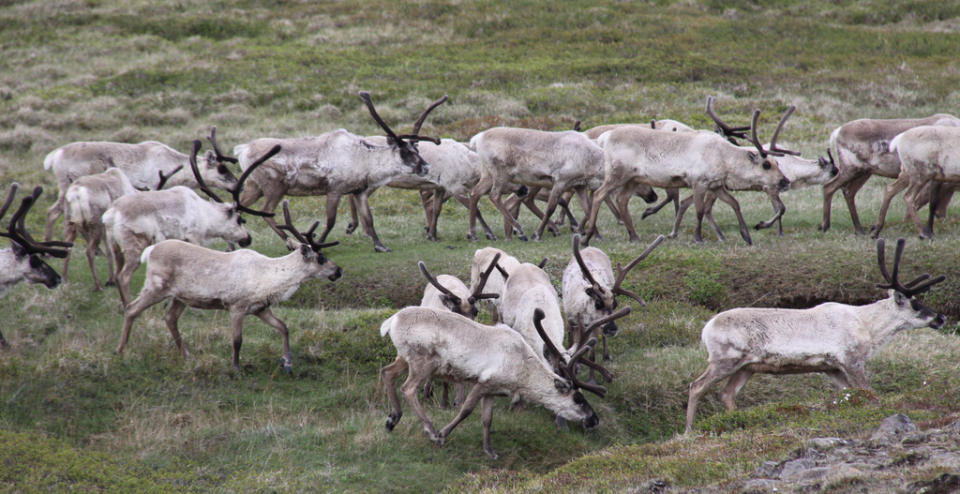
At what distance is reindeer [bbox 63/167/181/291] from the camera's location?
1388cm

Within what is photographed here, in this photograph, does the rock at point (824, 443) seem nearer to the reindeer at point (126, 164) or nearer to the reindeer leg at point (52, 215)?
the reindeer at point (126, 164)

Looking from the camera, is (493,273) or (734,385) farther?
(493,273)

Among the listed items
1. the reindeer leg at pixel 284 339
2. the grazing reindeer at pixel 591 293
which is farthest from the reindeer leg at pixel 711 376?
the reindeer leg at pixel 284 339

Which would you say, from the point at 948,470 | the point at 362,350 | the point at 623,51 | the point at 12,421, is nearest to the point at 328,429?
the point at 362,350

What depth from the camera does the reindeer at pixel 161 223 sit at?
1272 centimetres

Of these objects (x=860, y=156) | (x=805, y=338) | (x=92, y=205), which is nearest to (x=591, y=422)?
(x=805, y=338)

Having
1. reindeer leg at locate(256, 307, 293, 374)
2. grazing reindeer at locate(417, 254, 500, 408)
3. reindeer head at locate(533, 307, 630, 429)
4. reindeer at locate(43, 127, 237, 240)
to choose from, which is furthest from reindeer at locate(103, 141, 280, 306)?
reindeer head at locate(533, 307, 630, 429)

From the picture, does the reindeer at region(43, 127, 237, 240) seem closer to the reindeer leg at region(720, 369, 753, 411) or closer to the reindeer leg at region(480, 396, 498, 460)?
the reindeer leg at region(480, 396, 498, 460)

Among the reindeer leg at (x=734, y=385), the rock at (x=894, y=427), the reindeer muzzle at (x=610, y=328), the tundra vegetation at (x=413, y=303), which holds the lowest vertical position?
the tundra vegetation at (x=413, y=303)

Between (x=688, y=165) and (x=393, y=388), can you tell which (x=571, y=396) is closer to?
(x=393, y=388)

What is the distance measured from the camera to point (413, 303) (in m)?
13.7

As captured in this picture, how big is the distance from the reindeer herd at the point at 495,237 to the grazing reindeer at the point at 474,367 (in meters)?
0.02

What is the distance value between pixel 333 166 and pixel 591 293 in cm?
658

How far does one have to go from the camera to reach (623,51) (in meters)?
35.3
